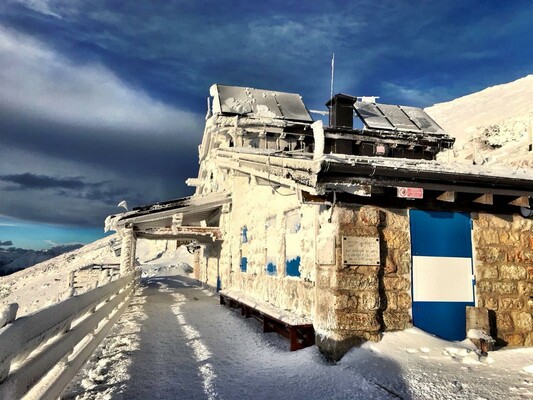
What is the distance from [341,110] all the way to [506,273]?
9474mm

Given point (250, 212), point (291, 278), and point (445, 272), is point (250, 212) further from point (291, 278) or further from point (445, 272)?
point (445, 272)

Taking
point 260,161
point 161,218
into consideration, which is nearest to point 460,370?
point 260,161

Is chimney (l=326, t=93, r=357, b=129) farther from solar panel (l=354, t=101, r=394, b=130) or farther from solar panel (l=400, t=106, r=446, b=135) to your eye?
solar panel (l=400, t=106, r=446, b=135)

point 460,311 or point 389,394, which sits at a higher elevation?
point 460,311

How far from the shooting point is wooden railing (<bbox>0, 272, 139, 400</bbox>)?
2764mm

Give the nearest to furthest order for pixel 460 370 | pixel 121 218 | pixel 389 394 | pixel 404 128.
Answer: pixel 389 394, pixel 460 370, pixel 121 218, pixel 404 128

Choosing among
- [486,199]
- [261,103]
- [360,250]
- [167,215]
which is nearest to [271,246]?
[360,250]

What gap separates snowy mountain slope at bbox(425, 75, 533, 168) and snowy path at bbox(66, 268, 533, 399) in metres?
4.11

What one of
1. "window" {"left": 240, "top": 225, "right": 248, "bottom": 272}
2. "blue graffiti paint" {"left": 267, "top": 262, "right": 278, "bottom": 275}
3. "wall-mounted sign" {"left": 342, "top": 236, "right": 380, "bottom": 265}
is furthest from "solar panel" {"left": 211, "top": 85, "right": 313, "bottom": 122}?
"wall-mounted sign" {"left": 342, "top": 236, "right": 380, "bottom": 265}

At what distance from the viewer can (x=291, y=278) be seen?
27.4 feet

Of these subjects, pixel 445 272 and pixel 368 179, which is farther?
pixel 445 272

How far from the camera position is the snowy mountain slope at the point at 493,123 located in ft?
69.5

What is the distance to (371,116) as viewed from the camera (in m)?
17.2

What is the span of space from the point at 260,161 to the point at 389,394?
16.3 feet
